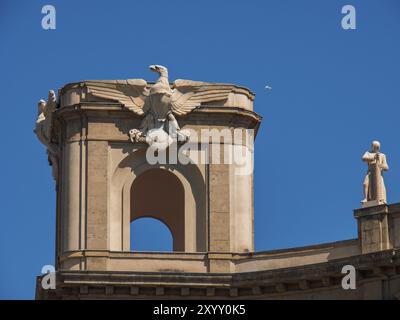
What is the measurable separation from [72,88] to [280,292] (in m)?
12.8

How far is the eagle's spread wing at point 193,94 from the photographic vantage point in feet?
456

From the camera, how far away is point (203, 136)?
13925cm

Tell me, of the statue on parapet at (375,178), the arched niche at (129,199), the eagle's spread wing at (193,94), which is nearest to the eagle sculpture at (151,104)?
the eagle's spread wing at (193,94)

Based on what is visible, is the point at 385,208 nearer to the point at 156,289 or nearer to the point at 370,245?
the point at 370,245

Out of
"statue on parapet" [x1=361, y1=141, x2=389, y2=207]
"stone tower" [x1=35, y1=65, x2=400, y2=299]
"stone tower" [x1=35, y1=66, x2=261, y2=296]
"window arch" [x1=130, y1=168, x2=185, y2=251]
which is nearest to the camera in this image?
"statue on parapet" [x1=361, y1=141, x2=389, y2=207]

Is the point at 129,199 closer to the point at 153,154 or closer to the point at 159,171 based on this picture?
the point at 153,154

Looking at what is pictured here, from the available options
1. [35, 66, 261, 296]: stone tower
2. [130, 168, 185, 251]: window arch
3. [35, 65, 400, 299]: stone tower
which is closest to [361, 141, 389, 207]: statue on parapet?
[35, 65, 400, 299]: stone tower

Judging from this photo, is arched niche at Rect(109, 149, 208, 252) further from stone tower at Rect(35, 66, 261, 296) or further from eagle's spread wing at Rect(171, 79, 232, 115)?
eagle's spread wing at Rect(171, 79, 232, 115)

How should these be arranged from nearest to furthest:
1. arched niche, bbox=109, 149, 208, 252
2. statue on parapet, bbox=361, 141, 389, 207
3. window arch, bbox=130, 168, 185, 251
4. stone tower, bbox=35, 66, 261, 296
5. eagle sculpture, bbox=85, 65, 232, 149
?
statue on parapet, bbox=361, 141, 389, 207 < stone tower, bbox=35, 66, 261, 296 < arched niche, bbox=109, 149, 208, 252 < eagle sculpture, bbox=85, 65, 232, 149 < window arch, bbox=130, 168, 185, 251

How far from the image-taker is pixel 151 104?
455 ft

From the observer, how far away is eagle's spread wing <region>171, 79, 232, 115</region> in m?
139

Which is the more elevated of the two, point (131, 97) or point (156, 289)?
point (131, 97)

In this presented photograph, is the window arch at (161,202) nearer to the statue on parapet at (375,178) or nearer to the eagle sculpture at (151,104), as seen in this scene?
the eagle sculpture at (151,104)
